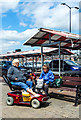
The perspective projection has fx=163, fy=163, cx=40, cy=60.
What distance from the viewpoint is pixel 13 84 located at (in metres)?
5.95

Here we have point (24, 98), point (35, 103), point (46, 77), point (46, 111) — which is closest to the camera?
point (46, 111)

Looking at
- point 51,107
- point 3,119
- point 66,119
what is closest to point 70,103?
point 51,107

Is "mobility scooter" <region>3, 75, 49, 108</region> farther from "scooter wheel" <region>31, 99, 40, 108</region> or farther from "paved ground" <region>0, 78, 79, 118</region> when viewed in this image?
"paved ground" <region>0, 78, 79, 118</region>

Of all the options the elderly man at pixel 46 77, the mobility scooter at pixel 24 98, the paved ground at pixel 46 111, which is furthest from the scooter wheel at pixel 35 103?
the elderly man at pixel 46 77

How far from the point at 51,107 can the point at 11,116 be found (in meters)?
1.52

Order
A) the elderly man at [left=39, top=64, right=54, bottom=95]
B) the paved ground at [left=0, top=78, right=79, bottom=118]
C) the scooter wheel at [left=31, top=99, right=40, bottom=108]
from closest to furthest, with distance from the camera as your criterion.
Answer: the paved ground at [left=0, top=78, right=79, bottom=118]
the scooter wheel at [left=31, top=99, right=40, bottom=108]
the elderly man at [left=39, top=64, right=54, bottom=95]

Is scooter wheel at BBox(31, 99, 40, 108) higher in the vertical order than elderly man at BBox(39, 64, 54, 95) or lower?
lower

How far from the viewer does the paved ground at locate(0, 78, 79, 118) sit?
15.9 ft

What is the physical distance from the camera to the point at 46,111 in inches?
205

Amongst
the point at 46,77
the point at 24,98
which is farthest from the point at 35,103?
the point at 46,77

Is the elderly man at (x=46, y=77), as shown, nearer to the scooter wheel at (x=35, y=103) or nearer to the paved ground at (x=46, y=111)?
the paved ground at (x=46, y=111)

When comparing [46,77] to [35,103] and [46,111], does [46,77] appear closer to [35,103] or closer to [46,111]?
[35,103]

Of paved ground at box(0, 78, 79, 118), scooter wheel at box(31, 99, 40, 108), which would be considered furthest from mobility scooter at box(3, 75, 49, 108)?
paved ground at box(0, 78, 79, 118)

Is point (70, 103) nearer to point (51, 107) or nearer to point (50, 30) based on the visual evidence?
point (51, 107)
